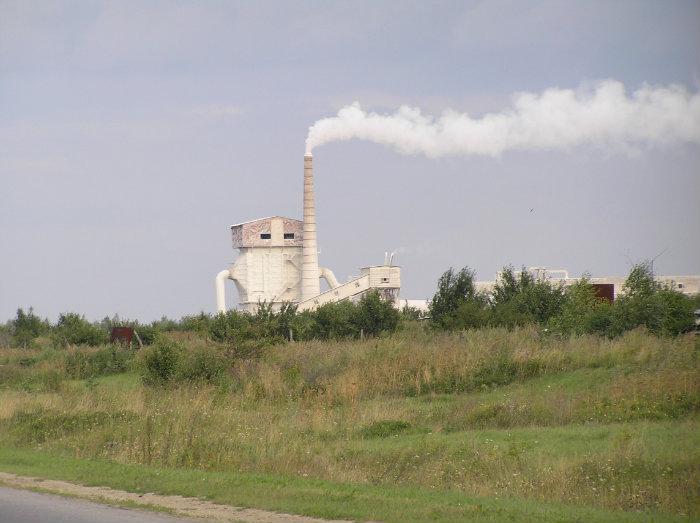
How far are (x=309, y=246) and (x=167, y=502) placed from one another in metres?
83.6

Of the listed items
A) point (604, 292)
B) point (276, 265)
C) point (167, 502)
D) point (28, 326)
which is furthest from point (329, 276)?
point (167, 502)

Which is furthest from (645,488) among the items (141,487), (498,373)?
(498,373)

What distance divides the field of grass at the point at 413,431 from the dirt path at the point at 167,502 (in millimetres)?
357

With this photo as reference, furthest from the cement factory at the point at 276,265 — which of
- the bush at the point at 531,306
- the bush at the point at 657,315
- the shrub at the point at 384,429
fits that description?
the shrub at the point at 384,429

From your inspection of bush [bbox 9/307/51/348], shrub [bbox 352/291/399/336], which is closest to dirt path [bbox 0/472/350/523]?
shrub [bbox 352/291/399/336]

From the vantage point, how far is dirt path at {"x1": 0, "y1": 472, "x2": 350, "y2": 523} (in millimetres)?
12156

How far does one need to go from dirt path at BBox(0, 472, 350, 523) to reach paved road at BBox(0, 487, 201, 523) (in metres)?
0.31

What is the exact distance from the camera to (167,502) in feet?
43.9

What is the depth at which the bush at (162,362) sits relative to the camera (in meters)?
32.4

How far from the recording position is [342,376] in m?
30.1

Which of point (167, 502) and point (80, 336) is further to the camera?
point (80, 336)

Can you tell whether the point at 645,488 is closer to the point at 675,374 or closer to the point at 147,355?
the point at 675,374

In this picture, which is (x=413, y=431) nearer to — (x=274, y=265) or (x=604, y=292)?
(x=604, y=292)

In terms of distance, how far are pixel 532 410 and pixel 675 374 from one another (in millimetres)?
3356
